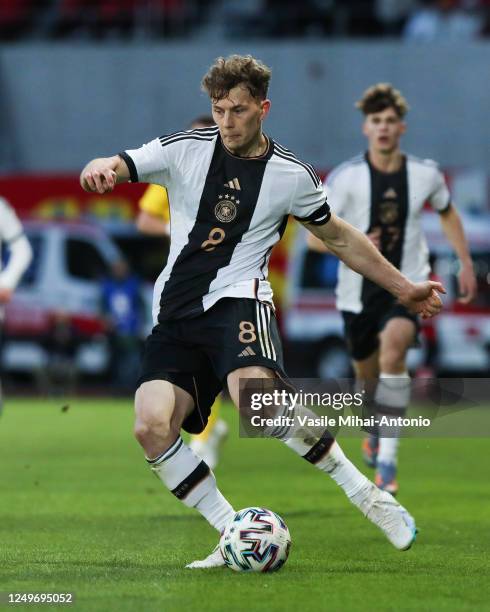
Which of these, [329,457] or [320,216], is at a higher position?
[320,216]

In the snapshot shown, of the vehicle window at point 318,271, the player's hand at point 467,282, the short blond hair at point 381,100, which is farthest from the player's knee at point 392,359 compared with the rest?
the vehicle window at point 318,271

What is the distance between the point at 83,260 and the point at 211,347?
17.1 metres

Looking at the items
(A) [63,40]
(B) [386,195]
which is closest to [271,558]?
(B) [386,195]

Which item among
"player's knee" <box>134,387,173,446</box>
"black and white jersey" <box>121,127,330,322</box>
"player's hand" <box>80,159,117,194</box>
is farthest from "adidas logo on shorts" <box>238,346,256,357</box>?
"player's hand" <box>80,159,117,194</box>

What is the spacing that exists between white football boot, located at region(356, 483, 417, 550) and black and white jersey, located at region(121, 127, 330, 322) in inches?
42.2

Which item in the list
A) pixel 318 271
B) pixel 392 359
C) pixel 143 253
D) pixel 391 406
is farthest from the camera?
pixel 143 253

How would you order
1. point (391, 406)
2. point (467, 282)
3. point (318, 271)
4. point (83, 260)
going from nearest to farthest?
point (391, 406) → point (467, 282) → point (318, 271) → point (83, 260)

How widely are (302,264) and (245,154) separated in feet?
53.7

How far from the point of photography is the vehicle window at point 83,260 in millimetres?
23656

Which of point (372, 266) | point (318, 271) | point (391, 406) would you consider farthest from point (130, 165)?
point (318, 271)

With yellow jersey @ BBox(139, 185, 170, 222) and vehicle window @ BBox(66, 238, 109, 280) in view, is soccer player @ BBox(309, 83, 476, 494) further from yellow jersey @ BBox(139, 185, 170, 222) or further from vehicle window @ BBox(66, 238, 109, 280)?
vehicle window @ BBox(66, 238, 109, 280)

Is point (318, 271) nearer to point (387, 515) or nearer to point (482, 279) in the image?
point (482, 279)

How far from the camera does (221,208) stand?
22.4ft

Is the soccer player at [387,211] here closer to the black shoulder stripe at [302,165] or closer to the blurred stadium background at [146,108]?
the black shoulder stripe at [302,165]
